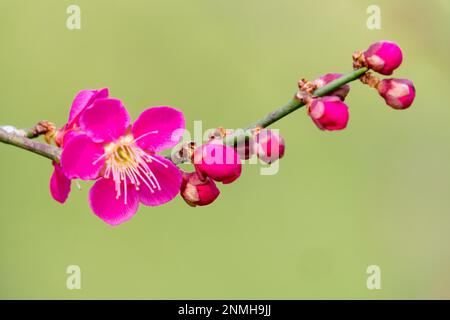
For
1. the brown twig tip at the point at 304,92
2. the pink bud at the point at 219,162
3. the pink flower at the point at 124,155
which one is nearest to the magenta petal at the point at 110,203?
the pink flower at the point at 124,155

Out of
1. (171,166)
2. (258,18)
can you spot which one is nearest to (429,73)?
(258,18)

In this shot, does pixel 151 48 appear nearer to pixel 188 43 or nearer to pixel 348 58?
pixel 188 43

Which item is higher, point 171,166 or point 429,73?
point 429,73

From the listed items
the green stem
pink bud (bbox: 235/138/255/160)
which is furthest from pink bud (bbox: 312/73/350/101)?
pink bud (bbox: 235/138/255/160)

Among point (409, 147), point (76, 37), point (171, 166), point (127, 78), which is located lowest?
point (171, 166)

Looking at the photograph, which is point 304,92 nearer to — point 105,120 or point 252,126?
point 252,126

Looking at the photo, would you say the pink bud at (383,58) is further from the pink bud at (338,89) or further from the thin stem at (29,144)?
the thin stem at (29,144)

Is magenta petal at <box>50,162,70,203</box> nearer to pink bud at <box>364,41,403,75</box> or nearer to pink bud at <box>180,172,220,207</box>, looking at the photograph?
pink bud at <box>180,172,220,207</box>
